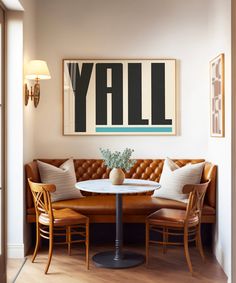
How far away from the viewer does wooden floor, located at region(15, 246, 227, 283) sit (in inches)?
153

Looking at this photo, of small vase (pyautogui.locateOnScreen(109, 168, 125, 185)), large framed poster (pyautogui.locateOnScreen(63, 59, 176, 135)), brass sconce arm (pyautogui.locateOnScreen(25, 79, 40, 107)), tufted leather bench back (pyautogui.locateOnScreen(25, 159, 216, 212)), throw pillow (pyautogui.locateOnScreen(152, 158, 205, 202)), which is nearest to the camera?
small vase (pyautogui.locateOnScreen(109, 168, 125, 185))

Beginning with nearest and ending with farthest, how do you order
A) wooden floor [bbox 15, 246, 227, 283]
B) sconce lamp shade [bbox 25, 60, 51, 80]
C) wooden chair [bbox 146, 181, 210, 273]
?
wooden floor [bbox 15, 246, 227, 283] < wooden chair [bbox 146, 181, 210, 273] < sconce lamp shade [bbox 25, 60, 51, 80]

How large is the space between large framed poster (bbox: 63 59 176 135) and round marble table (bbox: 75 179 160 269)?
40.5 inches

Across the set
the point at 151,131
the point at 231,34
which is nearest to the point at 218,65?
the point at 231,34

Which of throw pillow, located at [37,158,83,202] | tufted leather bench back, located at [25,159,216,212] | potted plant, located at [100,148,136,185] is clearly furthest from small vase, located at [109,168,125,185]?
tufted leather bench back, located at [25,159,216,212]

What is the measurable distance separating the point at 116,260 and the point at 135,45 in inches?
102

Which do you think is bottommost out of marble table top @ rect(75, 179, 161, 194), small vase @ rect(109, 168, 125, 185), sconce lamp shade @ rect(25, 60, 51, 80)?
marble table top @ rect(75, 179, 161, 194)

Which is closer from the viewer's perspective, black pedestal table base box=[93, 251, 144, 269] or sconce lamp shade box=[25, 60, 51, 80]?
black pedestal table base box=[93, 251, 144, 269]

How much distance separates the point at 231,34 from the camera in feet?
12.7

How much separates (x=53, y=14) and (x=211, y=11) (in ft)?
6.26

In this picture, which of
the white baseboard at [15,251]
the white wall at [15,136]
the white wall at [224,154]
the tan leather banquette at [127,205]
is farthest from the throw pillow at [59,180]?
the white wall at [224,154]

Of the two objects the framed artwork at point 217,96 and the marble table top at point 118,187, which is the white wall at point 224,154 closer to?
the framed artwork at point 217,96

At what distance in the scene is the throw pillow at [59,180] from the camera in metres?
4.77

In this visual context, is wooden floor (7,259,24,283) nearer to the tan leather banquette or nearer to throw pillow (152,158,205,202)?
the tan leather banquette
